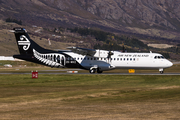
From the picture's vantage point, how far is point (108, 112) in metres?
18.9

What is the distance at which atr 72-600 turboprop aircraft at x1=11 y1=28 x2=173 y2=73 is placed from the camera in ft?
189

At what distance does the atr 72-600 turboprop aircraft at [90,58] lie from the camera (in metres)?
57.6

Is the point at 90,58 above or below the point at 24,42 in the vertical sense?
below

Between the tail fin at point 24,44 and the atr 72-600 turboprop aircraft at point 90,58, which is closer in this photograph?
the atr 72-600 turboprop aircraft at point 90,58

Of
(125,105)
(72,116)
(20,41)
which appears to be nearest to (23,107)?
(72,116)

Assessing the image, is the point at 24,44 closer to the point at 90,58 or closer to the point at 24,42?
the point at 24,42

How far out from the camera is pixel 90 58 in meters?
60.3

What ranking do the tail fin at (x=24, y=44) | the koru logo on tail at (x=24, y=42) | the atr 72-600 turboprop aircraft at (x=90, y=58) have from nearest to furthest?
the atr 72-600 turboprop aircraft at (x=90, y=58)
the tail fin at (x=24, y=44)
the koru logo on tail at (x=24, y=42)

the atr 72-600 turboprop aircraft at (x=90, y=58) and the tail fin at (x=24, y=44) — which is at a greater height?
the tail fin at (x=24, y=44)

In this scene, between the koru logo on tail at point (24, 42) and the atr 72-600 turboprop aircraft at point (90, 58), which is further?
the koru logo on tail at point (24, 42)

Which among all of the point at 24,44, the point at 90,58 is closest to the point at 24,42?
the point at 24,44

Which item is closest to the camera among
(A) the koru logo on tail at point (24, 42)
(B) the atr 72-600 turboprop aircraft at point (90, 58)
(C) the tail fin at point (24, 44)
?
(B) the atr 72-600 turboprop aircraft at point (90, 58)

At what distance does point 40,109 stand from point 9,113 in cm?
224

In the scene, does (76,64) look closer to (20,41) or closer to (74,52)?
(74,52)
